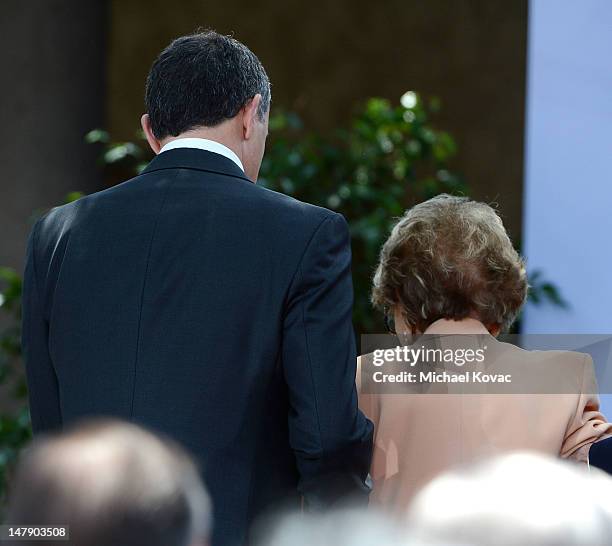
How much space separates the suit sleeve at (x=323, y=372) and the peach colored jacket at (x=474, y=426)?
6.4 inches

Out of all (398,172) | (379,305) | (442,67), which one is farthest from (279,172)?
(379,305)

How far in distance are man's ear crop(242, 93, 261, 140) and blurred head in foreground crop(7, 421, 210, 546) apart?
1171 mm

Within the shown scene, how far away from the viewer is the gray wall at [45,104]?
5.22 metres

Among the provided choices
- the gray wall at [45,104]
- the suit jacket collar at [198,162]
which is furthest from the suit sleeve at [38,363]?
the gray wall at [45,104]

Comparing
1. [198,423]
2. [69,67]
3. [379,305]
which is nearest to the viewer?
[198,423]

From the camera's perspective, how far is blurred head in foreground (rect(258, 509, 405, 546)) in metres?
0.68

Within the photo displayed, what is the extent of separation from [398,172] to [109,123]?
179cm

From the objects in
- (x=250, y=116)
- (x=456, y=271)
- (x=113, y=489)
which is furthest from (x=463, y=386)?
(x=113, y=489)

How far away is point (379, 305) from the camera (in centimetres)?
218

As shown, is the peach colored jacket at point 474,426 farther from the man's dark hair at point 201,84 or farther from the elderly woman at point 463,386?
the man's dark hair at point 201,84

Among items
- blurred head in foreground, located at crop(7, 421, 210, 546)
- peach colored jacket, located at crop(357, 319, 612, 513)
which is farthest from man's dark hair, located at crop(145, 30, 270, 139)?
blurred head in foreground, located at crop(7, 421, 210, 546)

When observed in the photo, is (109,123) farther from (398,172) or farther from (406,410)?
(406,410)

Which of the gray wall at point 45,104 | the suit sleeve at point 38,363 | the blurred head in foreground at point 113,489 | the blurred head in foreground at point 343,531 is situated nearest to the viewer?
the blurred head in foreground at point 343,531

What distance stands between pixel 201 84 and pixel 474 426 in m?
0.76
